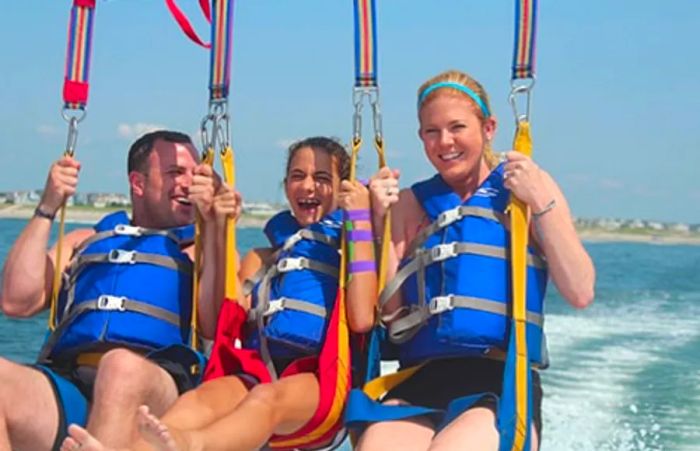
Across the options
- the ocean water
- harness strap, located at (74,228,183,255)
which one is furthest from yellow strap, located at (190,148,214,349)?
the ocean water

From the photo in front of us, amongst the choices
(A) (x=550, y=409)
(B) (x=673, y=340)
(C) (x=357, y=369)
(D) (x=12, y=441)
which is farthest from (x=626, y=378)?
(D) (x=12, y=441)

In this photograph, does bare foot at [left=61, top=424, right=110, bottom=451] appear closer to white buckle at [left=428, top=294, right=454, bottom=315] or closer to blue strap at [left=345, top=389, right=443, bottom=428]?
blue strap at [left=345, top=389, right=443, bottom=428]

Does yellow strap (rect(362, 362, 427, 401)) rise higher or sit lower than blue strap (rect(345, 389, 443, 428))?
higher

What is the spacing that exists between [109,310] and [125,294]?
0.08m

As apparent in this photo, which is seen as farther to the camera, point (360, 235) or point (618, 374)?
point (618, 374)

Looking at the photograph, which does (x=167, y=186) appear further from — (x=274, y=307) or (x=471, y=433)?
(x=471, y=433)

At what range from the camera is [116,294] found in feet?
13.6

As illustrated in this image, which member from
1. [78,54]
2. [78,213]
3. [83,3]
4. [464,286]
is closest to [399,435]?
[464,286]

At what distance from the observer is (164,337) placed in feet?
13.6

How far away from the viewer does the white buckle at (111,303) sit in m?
4.13

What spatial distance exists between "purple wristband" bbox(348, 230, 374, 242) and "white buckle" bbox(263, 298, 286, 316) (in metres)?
0.39

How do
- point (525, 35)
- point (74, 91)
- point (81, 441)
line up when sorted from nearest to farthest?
point (81, 441)
point (525, 35)
point (74, 91)

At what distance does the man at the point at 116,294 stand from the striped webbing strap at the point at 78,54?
0.30 metres

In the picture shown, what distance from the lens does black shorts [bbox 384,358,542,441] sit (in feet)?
12.2
